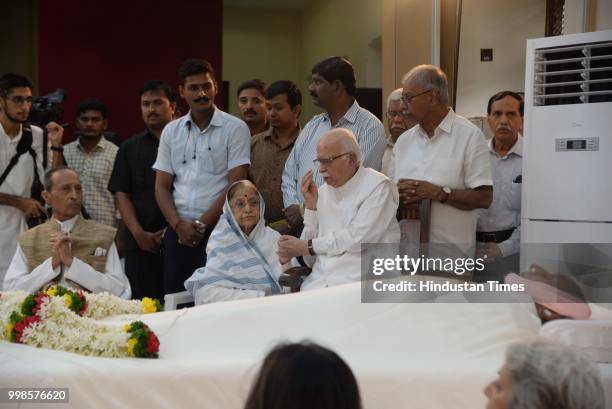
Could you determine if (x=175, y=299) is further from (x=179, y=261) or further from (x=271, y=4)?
(x=271, y=4)

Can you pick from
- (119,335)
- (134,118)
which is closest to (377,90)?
(134,118)

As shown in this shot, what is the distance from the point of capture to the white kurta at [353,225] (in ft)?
11.7

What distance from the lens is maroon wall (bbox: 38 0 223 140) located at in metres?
7.09

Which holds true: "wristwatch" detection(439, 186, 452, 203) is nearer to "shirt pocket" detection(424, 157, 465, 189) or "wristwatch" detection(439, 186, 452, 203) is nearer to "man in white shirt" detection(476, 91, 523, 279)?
"shirt pocket" detection(424, 157, 465, 189)

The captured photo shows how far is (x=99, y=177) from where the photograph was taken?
17.4 feet

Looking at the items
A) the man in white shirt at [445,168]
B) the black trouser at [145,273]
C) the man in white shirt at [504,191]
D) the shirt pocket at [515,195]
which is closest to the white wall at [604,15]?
the man in white shirt at [504,191]

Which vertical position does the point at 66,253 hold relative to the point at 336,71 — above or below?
below

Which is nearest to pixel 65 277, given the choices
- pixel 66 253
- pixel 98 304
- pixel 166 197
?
pixel 66 253

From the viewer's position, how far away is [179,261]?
14.4 ft

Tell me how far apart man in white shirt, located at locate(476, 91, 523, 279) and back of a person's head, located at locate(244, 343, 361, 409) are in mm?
2625

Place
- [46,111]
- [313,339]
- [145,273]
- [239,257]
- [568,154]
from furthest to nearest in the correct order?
[46,111] < [145,273] < [239,257] < [568,154] < [313,339]

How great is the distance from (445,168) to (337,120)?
2.21 feet

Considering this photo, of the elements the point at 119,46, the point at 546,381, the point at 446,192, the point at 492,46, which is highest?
the point at 119,46

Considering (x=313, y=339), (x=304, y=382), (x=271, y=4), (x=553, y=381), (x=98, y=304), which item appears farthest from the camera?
(x=271, y=4)
